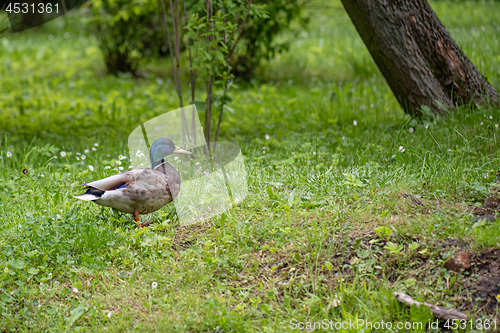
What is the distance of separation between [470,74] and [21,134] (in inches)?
197

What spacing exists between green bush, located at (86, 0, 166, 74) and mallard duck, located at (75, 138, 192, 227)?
5.49 m

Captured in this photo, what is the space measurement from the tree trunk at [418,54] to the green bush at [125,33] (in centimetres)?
442

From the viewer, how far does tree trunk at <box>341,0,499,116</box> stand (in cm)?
463

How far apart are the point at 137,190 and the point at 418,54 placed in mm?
3229

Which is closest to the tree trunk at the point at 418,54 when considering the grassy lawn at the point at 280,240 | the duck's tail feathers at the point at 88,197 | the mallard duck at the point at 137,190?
the grassy lawn at the point at 280,240

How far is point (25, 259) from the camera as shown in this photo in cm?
292

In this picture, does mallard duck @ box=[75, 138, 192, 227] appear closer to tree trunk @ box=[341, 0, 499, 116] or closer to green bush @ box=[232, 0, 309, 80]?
tree trunk @ box=[341, 0, 499, 116]

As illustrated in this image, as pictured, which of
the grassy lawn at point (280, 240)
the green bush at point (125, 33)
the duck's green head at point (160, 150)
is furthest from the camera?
the green bush at point (125, 33)

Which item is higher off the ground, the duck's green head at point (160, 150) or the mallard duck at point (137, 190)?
the duck's green head at point (160, 150)

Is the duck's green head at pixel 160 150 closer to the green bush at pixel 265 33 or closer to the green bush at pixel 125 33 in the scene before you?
the green bush at pixel 265 33

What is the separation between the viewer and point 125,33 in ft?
28.1

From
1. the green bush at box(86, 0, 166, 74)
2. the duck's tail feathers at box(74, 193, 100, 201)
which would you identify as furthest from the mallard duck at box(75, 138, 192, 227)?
the green bush at box(86, 0, 166, 74)

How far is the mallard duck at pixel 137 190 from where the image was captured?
2932 mm

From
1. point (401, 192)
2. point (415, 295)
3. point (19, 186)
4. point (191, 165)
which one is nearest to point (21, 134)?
point (19, 186)
